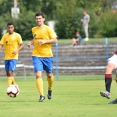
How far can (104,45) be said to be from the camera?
36.0 meters

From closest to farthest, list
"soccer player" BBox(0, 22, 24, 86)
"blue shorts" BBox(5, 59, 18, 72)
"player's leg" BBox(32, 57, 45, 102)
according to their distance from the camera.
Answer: "player's leg" BBox(32, 57, 45, 102), "blue shorts" BBox(5, 59, 18, 72), "soccer player" BBox(0, 22, 24, 86)

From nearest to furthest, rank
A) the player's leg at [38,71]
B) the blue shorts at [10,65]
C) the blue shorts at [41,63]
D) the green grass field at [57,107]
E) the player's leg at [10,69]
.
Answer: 1. the green grass field at [57,107]
2. the player's leg at [38,71]
3. the blue shorts at [41,63]
4. the player's leg at [10,69]
5. the blue shorts at [10,65]

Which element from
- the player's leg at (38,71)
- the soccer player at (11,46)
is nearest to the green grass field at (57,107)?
the player's leg at (38,71)

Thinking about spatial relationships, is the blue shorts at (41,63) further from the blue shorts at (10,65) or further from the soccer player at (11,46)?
the soccer player at (11,46)

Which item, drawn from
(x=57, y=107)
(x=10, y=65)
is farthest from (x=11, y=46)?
(x=57, y=107)

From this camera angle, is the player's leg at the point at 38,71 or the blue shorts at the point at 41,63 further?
the blue shorts at the point at 41,63

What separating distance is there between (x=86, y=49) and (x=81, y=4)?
890 inches

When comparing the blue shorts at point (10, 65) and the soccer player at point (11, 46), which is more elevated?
the soccer player at point (11, 46)

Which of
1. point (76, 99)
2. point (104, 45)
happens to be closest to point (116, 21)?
point (104, 45)

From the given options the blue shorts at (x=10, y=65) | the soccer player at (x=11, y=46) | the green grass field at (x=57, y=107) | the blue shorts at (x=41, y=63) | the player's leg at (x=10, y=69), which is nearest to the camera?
the green grass field at (x=57, y=107)

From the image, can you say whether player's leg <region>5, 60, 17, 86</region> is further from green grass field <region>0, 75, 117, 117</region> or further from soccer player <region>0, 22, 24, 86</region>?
green grass field <region>0, 75, 117, 117</region>

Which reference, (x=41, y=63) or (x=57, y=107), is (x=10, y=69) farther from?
(x=57, y=107)

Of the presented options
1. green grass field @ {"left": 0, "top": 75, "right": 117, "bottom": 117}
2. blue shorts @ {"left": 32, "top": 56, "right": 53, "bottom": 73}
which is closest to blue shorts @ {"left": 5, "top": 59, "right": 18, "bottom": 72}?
green grass field @ {"left": 0, "top": 75, "right": 117, "bottom": 117}

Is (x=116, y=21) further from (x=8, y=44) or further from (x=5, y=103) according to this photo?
(x=5, y=103)
